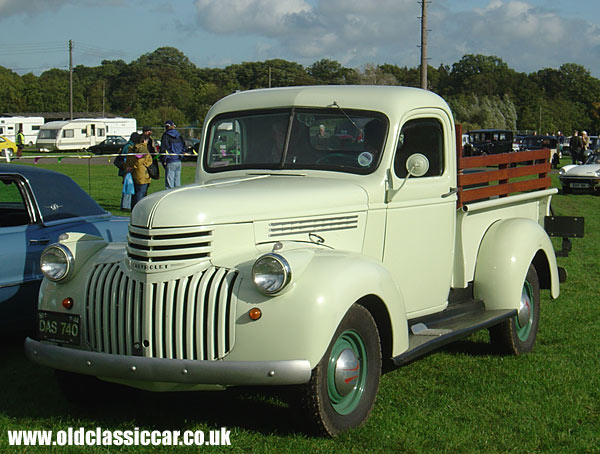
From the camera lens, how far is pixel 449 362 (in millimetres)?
6445

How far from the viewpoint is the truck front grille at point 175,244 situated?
4.42m

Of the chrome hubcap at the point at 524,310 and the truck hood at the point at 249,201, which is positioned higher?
the truck hood at the point at 249,201

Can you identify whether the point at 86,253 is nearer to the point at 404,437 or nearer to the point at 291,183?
the point at 291,183

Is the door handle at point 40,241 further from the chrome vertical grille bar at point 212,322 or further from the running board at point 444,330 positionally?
the running board at point 444,330

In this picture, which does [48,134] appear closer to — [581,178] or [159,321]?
[581,178]

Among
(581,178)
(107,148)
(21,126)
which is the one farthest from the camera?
(21,126)

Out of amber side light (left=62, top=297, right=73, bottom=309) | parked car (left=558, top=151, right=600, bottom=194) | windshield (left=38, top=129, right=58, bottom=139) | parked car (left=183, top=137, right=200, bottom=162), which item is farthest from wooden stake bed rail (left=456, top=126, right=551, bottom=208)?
windshield (left=38, top=129, right=58, bottom=139)

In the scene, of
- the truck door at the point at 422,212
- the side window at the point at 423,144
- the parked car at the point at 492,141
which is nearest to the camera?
the truck door at the point at 422,212

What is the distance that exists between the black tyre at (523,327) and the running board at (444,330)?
0.76ft

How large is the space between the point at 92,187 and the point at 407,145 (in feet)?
64.5

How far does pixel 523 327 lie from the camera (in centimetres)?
677

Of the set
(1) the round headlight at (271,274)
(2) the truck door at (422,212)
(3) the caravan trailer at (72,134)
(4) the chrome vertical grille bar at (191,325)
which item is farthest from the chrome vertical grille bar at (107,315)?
(3) the caravan trailer at (72,134)

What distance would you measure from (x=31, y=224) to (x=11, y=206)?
0.71 m

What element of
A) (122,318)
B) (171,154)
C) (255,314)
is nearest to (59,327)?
(122,318)
